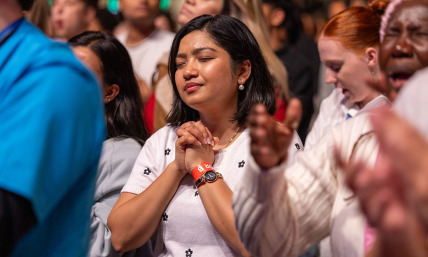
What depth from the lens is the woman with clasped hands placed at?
236 cm

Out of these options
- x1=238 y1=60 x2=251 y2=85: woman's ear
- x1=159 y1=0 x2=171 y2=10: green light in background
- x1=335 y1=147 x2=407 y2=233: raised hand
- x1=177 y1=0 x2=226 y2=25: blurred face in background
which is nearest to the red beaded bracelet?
x1=238 y1=60 x2=251 y2=85: woman's ear

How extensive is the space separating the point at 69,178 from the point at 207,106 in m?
1.02

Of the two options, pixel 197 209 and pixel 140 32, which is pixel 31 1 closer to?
pixel 197 209

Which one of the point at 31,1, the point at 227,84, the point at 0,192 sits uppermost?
the point at 31,1

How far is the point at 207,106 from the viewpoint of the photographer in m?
2.57

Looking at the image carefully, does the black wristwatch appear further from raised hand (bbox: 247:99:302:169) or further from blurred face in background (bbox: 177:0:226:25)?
blurred face in background (bbox: 177:0:226:25)

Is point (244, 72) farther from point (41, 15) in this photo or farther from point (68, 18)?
point (68, 18)

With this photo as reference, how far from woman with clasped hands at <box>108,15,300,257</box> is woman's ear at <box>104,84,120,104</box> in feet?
1.42

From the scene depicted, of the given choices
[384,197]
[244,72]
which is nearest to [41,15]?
[244,72]

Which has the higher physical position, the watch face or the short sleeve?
the short sleeve

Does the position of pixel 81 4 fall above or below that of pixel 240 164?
below

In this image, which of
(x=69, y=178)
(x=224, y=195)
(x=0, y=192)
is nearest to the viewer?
(x=0, y=192)

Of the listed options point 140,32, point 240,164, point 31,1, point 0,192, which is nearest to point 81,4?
point 140,32

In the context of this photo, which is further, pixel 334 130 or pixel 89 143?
pixel 334 130
